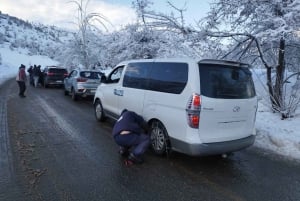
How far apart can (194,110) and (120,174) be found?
1706mm

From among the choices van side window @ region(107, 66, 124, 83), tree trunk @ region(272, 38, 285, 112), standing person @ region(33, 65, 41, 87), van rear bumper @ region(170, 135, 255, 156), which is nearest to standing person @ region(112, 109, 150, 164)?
van rear bumper @ region(170, 135, 255, 156)

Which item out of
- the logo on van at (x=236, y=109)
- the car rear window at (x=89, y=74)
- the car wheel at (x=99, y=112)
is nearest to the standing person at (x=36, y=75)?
the car rear window at (x=89, y=74)

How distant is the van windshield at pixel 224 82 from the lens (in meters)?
5.07

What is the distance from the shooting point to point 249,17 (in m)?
9.56

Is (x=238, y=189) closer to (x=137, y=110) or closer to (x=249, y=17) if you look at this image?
(x=137, y=110)

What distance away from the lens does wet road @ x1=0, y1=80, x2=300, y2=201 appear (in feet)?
13.7

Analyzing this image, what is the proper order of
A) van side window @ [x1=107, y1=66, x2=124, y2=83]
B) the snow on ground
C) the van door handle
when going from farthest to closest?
van side window @ [x1=107, y1=66, x2=124, y2=83] → the van door handle → the snow on ground

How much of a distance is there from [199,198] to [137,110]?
2908 millimetres

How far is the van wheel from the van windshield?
1.26 meters

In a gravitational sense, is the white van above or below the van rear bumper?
above

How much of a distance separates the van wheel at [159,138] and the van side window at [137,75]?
98 cm

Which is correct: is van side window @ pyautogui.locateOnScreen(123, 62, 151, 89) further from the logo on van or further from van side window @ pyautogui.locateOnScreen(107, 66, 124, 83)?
the logo on van

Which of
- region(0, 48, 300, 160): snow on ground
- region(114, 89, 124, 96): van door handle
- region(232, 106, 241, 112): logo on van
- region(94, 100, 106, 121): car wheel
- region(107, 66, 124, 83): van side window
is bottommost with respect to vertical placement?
region(0, 48, 300, 160): snow on ground

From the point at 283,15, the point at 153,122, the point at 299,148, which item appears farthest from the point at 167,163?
the point at 283,15
